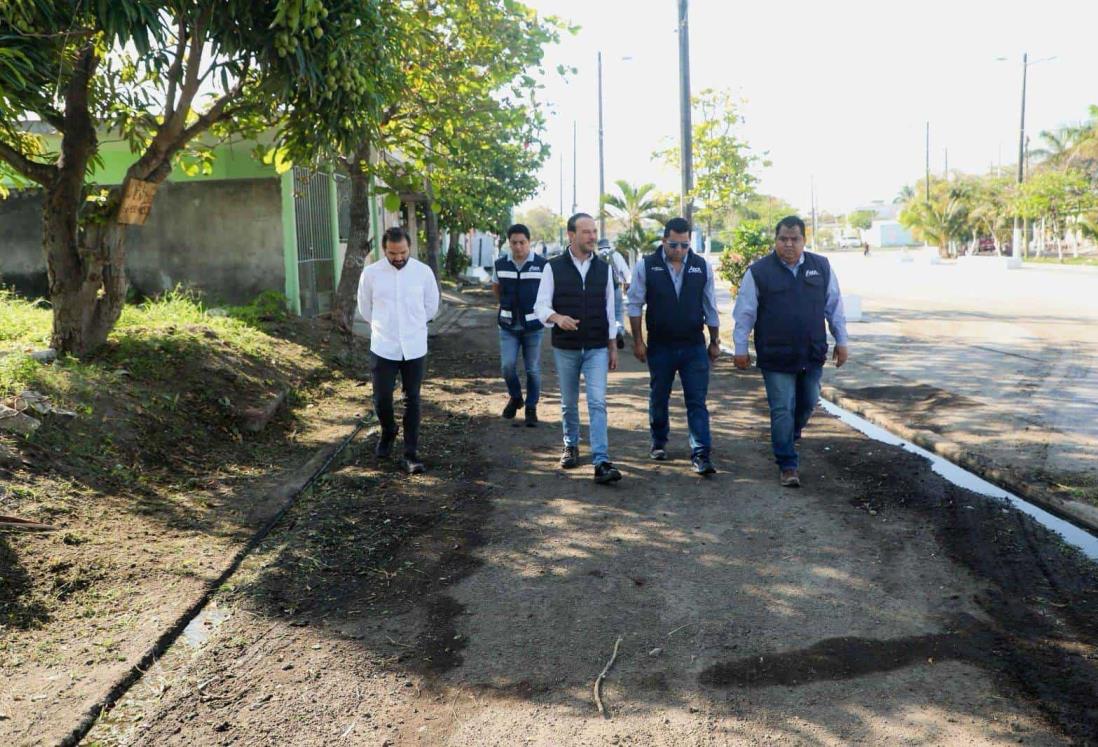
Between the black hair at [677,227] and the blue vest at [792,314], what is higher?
the black hair at [677,227]

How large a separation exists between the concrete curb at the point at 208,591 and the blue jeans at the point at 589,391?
194cm

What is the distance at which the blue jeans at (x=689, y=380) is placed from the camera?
742 cm

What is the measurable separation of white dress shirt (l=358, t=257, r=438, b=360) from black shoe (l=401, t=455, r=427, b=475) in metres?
0.77

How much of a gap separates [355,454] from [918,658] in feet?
17.1

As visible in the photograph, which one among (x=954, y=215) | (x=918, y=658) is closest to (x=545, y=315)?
(x=918, y=658)

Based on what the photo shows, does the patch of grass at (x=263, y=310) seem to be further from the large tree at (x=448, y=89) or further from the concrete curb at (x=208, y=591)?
the concrete curb at (x=208, y=591)

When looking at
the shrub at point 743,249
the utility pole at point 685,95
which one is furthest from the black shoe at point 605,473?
the shrub at point 743,249

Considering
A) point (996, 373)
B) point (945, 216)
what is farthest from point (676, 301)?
point (945, 216)

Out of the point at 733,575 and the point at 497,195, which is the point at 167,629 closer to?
the point at 733,575

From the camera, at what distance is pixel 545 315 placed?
737 centimetres

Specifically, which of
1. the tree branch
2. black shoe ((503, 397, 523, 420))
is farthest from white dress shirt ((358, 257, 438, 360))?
the tree branch

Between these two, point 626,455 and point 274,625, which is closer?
point 274,625

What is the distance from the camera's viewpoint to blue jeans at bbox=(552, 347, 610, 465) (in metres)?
7.26

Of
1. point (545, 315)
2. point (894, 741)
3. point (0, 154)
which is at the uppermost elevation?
point (0, 154)
